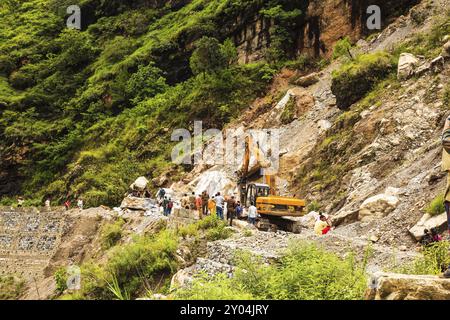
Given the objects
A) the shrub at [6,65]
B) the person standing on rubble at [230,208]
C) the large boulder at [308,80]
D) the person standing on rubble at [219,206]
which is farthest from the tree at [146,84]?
the person standing on rubble at [230,208]

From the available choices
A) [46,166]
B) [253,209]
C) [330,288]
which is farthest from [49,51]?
[330,288]

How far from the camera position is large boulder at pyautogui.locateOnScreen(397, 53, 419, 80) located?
83.9 feet

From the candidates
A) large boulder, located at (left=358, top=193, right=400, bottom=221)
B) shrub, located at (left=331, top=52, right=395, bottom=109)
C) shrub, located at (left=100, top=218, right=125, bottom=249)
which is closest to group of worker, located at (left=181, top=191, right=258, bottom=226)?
shrub, located at (left=100, top=218, right=125, bottom=249)

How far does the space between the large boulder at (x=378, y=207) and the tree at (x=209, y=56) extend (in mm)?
25380

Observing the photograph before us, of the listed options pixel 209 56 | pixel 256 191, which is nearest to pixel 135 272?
pixel 256 191

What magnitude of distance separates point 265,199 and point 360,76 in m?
11.2

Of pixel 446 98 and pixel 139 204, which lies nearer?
pixel 446 98

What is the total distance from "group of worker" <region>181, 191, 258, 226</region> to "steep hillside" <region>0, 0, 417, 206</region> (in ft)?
33.9

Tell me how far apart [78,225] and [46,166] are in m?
21.4

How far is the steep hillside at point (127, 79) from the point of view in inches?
1577

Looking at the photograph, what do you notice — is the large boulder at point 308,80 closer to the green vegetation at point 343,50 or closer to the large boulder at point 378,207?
the green vegetation at point 343,50

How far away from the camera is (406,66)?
2578 centimetres

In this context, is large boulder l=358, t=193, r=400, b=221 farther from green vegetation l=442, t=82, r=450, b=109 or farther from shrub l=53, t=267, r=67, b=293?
shrub l=53, t=267, r=67, b=293

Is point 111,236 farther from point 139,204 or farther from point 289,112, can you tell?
point 289,112
